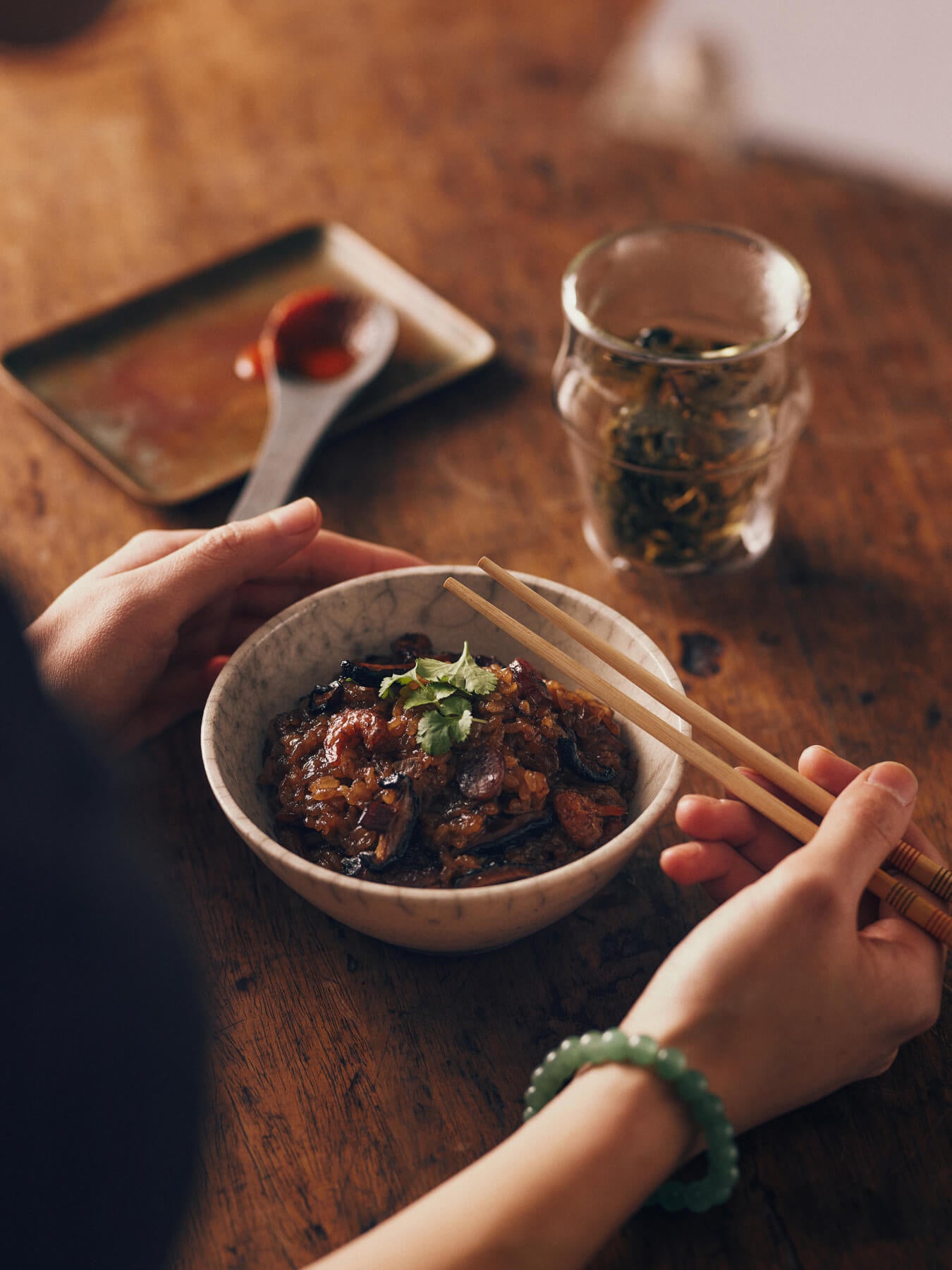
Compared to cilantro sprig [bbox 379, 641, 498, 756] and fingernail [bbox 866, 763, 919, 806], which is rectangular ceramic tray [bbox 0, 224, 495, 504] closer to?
cilantro sprig [bbox 379, 641, 498, 756]

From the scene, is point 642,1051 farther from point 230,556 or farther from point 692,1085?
point 230,556

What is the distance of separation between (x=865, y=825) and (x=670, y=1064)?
32 cm

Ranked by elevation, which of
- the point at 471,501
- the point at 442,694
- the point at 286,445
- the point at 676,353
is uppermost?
the point at 676,353

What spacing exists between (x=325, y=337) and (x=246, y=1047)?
4.49 feet

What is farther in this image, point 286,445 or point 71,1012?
point 286,445

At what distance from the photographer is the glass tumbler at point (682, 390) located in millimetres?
1649

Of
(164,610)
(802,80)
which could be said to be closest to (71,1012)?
(164,610)

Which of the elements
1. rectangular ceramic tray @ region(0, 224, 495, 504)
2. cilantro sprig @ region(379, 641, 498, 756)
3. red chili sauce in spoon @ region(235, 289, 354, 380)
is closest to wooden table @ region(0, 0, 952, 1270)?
rectangular ceramic tray @ region(0, 224, 495, 504)

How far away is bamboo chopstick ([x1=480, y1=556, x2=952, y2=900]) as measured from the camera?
3.81 ft

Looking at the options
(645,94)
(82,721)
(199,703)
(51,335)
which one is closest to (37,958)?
(82,721)

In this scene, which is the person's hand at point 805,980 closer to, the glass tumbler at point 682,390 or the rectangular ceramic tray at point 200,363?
the glass tumbler at point 682,390

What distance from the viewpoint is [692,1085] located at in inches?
38.4

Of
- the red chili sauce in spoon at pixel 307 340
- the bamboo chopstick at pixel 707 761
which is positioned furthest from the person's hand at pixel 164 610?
the red chili sauce in spoon at pixel 307 340

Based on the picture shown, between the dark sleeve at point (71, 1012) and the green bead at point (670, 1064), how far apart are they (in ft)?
1.48
